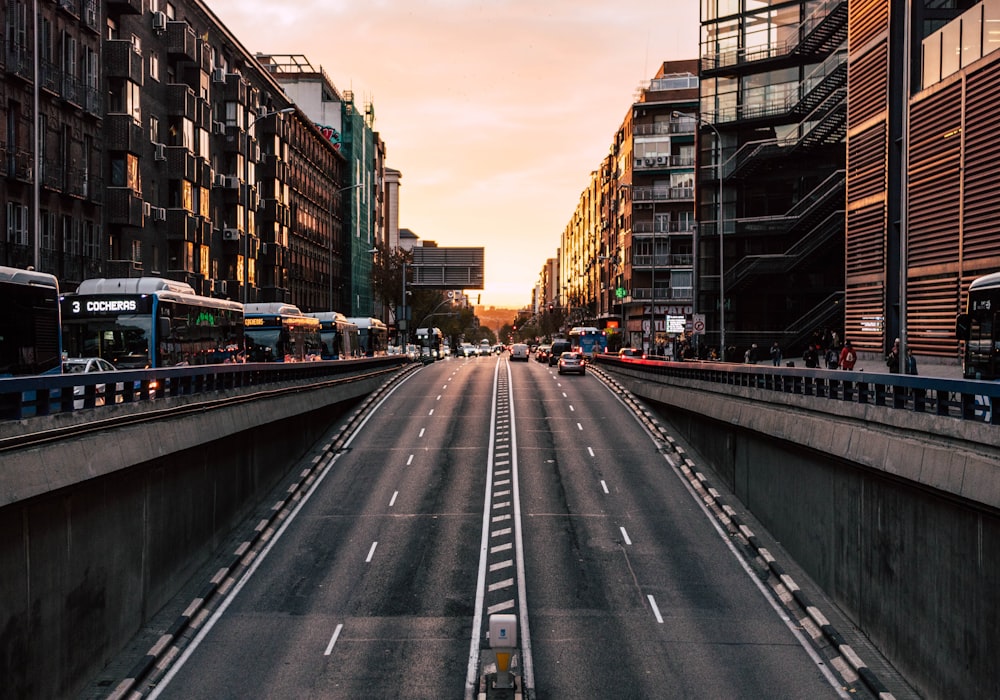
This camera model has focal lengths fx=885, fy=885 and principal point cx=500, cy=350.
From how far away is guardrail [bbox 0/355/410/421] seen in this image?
14.2m

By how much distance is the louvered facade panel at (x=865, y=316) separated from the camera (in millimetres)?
45031

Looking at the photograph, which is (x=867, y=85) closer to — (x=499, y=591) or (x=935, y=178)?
(x=935, y=178)

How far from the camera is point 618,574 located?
2423 centimetres

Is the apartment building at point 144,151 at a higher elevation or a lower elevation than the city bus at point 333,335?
higher

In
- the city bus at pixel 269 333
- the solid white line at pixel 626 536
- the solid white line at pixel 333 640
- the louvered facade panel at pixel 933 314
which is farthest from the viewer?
the city bus at pixel 269 333

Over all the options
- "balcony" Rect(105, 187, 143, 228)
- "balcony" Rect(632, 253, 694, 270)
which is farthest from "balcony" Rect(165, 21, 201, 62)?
"balcony" Rect(632, 253, 694, 270)

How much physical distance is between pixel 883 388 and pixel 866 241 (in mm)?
30922

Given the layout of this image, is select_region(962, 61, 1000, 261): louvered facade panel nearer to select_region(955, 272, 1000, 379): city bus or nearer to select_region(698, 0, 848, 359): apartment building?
select_region(955, 272, 1000, 379): city bus

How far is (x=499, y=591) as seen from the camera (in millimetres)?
22922

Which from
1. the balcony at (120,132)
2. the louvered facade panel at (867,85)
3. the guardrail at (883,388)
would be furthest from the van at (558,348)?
the guardrail at (883,388)

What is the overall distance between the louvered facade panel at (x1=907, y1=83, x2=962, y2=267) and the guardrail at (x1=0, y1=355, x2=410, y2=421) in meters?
27.4

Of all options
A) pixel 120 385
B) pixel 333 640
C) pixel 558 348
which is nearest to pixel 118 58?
pixel 120 385

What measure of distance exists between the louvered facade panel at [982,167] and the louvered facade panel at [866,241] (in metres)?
9.59

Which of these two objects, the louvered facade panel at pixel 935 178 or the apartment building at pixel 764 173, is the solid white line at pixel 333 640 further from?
the apartment building at pixel 764 173
